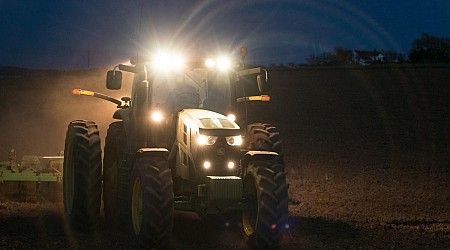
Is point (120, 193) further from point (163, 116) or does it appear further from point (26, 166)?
point (26, 166)

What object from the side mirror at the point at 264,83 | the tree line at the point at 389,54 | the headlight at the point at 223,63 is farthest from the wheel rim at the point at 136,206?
the tree line at the point at 389,54

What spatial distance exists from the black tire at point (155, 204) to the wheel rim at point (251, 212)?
3.71ft

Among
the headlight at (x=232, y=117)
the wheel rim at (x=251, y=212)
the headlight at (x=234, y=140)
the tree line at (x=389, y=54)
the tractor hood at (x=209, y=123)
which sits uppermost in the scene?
the tree line at (x=389, y=54)

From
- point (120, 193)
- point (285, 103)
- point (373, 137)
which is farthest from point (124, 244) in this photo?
point (285, 103)

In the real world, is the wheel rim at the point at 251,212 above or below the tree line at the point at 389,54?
below

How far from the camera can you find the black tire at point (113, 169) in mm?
11391

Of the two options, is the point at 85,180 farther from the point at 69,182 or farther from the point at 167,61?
the point at 167,61

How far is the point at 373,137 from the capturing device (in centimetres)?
2745

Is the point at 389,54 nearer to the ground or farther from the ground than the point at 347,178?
farther from the ground

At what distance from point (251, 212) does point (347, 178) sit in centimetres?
896

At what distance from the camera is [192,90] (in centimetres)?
1080

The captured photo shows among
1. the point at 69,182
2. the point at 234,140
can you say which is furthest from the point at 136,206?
the point at 69,182

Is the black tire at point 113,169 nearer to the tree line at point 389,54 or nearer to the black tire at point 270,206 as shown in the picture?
the black tire at point 270,206

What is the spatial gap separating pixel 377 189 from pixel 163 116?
25.3 ft
